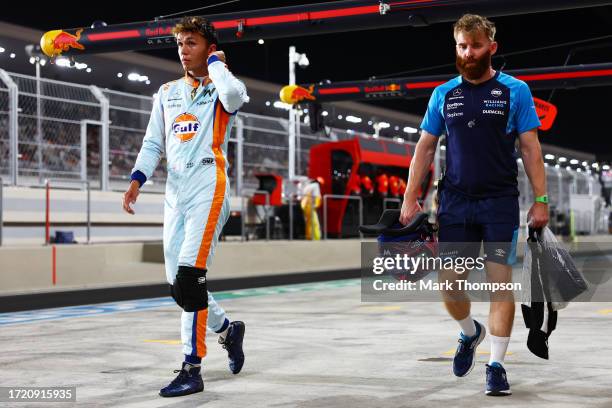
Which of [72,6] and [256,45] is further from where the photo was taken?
[256,45]

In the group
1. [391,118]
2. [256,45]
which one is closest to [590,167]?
[391,118]

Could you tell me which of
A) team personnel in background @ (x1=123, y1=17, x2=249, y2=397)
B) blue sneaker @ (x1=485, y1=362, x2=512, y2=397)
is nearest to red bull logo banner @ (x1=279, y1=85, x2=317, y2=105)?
team personnel in background @ (x1=123, y1=17, x2=249, y2=397)

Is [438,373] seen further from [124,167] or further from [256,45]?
[256,45]

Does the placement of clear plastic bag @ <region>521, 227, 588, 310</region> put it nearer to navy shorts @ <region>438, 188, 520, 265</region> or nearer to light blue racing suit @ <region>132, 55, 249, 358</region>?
navy shorts @ <region>438, 188, 520, 265</region>

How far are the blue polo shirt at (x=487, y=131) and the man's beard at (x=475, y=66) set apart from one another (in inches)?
2.6

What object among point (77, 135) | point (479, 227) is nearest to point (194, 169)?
point (479, 227)

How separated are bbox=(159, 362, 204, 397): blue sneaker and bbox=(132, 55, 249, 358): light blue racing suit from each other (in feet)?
0.33

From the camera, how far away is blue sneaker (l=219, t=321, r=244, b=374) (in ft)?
15.5

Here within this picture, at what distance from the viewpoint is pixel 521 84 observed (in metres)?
4.27

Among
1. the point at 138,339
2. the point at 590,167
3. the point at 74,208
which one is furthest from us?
the point at 590,167

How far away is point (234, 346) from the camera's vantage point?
4.71 metres

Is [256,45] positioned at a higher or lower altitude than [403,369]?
higher

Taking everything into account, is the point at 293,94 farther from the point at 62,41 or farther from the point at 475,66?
the point at 475,66

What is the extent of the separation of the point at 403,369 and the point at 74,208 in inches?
408
